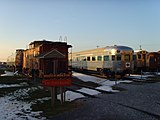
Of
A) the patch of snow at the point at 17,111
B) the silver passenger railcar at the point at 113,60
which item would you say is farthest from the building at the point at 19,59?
the patch of snow at the point at 17,111

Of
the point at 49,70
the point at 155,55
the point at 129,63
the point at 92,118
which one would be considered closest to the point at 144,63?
the point at 155,55

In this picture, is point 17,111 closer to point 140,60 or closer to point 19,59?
point 140,60

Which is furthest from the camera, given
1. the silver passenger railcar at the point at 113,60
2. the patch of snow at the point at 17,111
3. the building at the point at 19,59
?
the building at the point at 19,59

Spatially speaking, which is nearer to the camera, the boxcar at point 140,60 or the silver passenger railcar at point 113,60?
the silver passenger railcar at point 113,60

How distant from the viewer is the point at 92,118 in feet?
34.6

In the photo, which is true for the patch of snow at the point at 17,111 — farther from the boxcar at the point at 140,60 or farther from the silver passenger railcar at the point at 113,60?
the boxcar at the point at 140,60

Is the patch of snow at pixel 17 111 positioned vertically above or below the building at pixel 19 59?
below

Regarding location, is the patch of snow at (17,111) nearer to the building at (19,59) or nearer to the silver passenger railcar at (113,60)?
the silver passenger railcar at (113,60)

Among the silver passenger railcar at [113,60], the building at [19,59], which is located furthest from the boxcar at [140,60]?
the building at [19,59]

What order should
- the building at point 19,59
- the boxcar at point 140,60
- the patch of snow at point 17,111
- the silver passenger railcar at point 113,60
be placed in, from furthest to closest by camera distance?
1. the building at point 19,59
2. the boxcar at point 140,60
3. the silver passenger railcar at point 113,60
4. the patch of snow at point 17,111

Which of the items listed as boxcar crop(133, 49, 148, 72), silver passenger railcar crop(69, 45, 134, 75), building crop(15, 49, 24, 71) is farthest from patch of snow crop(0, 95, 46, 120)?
building crop(15, 49, 24, 71)

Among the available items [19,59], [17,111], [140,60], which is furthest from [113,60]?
[19,59]

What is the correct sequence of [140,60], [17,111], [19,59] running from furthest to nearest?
[19,59] < [140,60] < [17,111]

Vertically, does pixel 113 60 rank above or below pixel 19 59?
below
